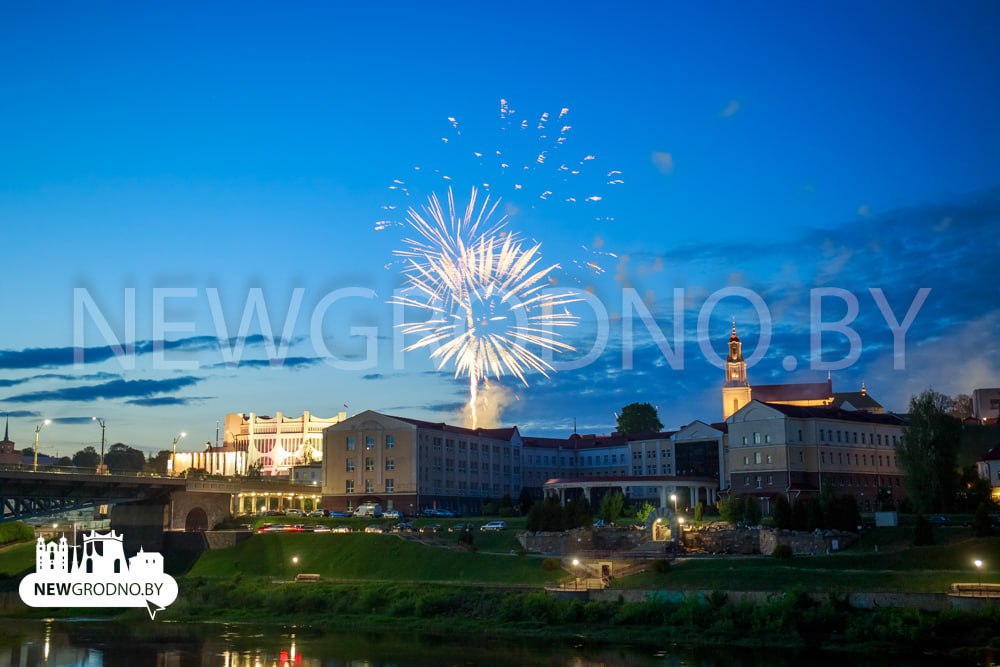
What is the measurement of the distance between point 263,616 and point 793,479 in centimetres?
5477

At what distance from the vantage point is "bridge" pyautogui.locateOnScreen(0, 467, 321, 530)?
75250mm

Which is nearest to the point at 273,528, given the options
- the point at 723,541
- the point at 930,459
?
the point at 723,541

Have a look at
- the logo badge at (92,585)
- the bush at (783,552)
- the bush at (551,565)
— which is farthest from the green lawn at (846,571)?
the logo badge at (92,585)

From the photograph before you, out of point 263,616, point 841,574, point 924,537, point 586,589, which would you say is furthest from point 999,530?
point 263,616

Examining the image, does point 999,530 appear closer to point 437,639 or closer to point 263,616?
point 437,639

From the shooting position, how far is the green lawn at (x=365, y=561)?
7131 cm

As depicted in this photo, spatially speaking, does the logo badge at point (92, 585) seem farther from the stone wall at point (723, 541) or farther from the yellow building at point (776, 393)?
the yellow building at point (776, 393)

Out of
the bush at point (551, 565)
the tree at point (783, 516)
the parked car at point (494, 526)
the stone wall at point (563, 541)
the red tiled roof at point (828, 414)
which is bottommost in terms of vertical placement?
the bush at point (551, 565)

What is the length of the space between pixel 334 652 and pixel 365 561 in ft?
79.4

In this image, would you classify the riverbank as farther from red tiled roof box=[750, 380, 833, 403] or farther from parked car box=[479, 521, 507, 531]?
red tiled roof box=[750, 380, 833, 403]

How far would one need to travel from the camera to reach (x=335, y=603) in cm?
6919

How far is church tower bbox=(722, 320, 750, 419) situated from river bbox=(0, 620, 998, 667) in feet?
331

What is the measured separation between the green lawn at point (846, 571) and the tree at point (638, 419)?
100m

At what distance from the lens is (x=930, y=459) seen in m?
83.9
